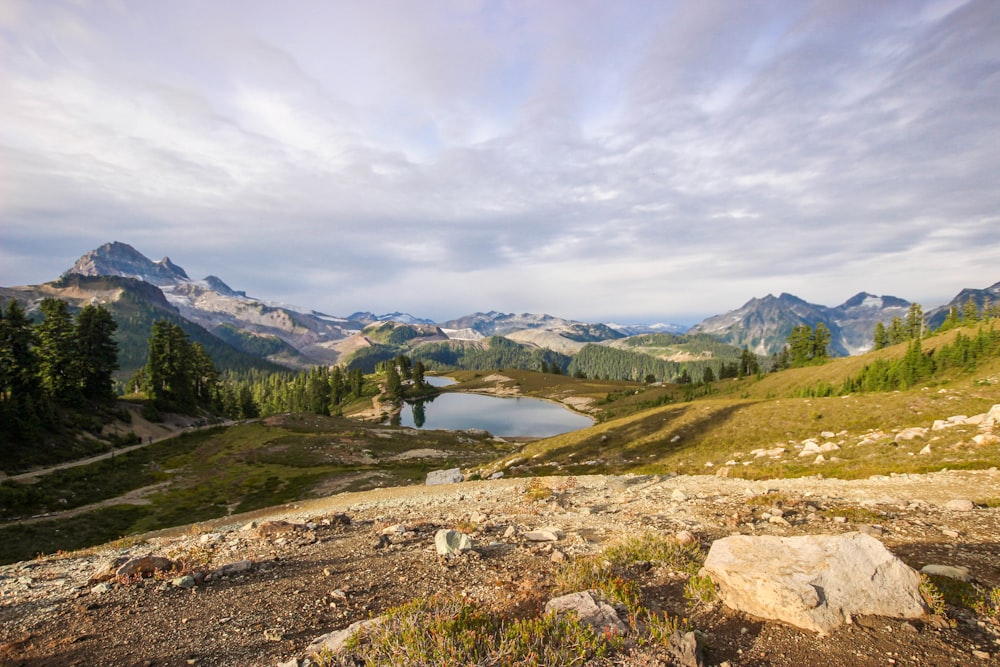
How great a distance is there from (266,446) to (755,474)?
2979 inches

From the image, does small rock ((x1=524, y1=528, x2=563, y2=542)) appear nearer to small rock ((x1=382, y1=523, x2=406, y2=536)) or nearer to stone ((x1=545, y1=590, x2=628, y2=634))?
small rock ((x1=382, y1=523, x2=406, y2=536))

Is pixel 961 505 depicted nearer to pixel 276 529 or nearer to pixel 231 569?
pixel 231 569

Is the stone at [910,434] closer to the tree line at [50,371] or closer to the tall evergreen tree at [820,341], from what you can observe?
Result: the tree line at [50,371]

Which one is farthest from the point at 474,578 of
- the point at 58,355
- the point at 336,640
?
the point at 58,355

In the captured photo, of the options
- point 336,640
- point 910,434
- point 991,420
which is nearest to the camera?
point 336,640

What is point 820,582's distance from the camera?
8141mm

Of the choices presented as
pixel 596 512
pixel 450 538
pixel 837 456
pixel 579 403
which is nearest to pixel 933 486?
pixel 837 456

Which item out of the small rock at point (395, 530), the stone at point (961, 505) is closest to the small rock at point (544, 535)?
the small rock at point (395, 530)

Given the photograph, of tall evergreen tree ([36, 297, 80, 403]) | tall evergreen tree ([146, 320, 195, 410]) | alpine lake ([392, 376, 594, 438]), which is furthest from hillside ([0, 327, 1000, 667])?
alpine lake ([392, 376, 594, 438])

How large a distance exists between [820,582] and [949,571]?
12.5 ft

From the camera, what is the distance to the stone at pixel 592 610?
7766mm

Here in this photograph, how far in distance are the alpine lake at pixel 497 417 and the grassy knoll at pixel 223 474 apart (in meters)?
35.2

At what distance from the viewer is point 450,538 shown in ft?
44.8

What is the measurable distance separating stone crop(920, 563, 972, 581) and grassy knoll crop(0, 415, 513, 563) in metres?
45.9
